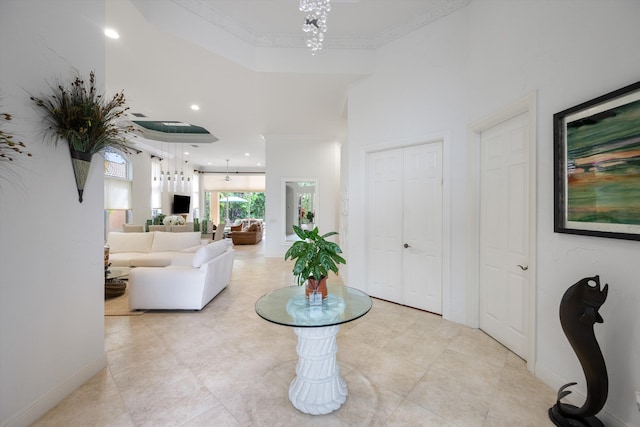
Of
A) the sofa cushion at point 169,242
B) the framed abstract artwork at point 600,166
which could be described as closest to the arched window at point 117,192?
the sofa cushion at point 169,242

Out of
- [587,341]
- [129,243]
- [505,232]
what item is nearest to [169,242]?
[129,243]

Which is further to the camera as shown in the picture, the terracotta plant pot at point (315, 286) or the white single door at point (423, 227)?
the white single door at point (423, 227)

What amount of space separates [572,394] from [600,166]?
1639 millimetres

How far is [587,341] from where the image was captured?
1.55 meters

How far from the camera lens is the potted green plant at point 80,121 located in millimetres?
1836

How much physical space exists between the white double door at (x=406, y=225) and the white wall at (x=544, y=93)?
0.24m

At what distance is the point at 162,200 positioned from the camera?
10078 mm

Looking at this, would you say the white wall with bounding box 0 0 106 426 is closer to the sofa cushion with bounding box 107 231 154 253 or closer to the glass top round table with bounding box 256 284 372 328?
the glass top round table with bounding box 256 284 372 328

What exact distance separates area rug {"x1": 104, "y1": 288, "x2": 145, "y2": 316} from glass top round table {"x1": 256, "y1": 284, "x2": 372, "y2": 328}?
256 centimetres

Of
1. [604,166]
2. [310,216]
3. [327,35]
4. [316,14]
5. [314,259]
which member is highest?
[327,35]

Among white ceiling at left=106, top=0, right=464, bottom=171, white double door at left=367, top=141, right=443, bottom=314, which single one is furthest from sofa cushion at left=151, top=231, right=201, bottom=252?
white double door at left=367, top=141, right=443, bottom=314

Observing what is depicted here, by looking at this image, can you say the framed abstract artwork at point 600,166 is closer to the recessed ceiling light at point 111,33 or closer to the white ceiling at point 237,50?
the white ceiling at point 237,50

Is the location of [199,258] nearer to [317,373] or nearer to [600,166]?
[317,373]

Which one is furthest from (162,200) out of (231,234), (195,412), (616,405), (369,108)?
(616,405)
